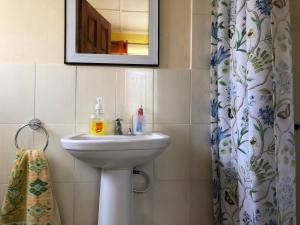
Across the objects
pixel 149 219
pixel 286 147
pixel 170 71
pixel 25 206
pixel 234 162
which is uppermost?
pixel 170 71

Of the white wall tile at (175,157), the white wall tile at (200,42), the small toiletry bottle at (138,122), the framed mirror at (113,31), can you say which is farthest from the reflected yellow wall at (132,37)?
the white wall tile at (175,157)

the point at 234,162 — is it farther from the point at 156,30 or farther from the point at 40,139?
the point at 40,139

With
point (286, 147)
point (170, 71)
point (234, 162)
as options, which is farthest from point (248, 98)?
point (170, 71)

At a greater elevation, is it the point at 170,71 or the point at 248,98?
the point at 170,71

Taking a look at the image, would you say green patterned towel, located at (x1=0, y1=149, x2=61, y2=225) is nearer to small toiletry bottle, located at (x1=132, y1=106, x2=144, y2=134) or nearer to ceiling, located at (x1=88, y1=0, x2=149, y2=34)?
small toiletry bottle, located at (x1=132, y1=106, x2=144, y2=134)

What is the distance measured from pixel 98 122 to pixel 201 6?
35.9 inches

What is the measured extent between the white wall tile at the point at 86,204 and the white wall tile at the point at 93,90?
0.38m

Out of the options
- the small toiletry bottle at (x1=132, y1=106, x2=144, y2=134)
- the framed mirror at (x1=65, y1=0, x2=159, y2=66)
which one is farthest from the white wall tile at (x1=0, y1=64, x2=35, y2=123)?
the small toiletry bottle at (x1=132, y1=106, x2=144, y2=134)

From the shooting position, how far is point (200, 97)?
59.9 inches

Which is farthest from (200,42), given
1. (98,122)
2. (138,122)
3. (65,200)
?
(65,200)

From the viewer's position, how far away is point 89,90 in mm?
1467

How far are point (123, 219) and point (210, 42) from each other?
109cm

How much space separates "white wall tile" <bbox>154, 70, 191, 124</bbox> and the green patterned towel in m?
0.68

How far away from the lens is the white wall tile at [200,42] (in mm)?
1516
